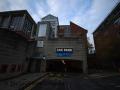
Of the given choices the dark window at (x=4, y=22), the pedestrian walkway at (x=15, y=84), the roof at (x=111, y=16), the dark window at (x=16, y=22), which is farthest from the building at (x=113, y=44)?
the dark window at (x=4, y=22)

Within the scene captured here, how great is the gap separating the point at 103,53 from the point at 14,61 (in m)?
23.6

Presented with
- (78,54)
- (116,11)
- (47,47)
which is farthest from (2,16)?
(116,11)

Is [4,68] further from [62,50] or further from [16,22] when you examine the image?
[62,50]

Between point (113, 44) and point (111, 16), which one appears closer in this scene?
point (113, 44)

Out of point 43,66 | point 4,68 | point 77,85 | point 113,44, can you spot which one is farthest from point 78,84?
point 113,44

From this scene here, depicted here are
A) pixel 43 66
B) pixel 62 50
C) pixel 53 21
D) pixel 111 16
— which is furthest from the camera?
pixel 53 21

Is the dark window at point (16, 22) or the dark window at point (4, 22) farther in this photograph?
the dark window at point (4, 22)

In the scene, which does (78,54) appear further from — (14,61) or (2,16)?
(2,16)

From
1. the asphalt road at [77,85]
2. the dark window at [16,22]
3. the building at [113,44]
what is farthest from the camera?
the building at [113,44]

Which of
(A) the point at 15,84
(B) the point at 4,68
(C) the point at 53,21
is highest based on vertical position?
(C) the point at 53,21

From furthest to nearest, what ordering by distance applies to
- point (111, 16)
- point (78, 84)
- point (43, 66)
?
point (111, 16) → point (43, 66) → point (78, 84)

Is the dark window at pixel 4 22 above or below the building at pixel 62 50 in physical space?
above

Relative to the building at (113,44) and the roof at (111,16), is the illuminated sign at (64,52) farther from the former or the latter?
the roof at (111,16)

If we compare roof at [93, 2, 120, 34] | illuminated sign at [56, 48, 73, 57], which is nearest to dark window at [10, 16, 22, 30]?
illuminated sign at [56, 48, 73, 57]
